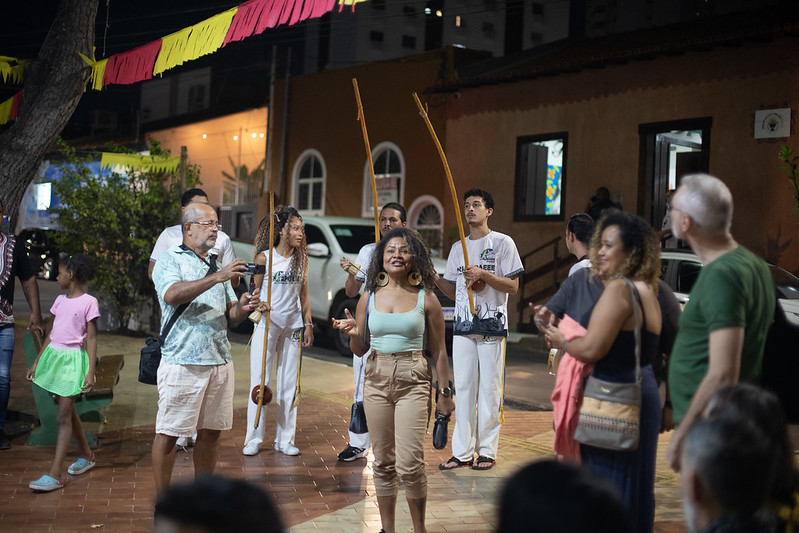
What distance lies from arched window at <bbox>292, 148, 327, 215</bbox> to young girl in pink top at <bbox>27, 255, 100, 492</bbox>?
54.3 ft

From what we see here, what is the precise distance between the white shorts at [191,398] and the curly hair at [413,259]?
1102 millimetres

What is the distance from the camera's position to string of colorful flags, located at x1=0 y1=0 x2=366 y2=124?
5734 mm

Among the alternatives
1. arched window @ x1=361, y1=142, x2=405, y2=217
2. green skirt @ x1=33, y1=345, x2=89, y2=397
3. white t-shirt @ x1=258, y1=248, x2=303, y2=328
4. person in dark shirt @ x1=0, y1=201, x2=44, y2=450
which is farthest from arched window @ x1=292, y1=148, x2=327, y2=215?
green skirt @ x1=33, y1=345, x2=89, y2=397

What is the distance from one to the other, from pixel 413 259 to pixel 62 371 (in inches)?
112

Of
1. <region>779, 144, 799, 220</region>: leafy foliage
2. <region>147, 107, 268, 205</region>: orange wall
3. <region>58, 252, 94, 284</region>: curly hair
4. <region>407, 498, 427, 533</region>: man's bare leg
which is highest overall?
<region>147, 107, 268, 205</region>: orange wall

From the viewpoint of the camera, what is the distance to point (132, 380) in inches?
399

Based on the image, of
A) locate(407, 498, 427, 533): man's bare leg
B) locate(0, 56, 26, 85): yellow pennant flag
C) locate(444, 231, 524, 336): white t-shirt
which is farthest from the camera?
locate(0, 56, 26, 85): yellow pennant flag

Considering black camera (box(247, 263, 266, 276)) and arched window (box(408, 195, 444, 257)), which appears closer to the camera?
black camera (box(247, 263, 266, 276))

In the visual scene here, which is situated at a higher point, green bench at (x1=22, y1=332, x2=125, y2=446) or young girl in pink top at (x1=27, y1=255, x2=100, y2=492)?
young girl in pink top at (x1=27, y1=255, x2=100, y2=492)

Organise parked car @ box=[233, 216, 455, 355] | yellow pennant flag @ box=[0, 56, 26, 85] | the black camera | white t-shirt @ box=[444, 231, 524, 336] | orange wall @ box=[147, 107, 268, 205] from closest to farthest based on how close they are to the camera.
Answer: the black camera < white t-shirt @ box=[444, 231, 524, 336] < yellow pennant flag @ box=[0, 56, 26, 85] < parked car @ box=[233, 216, 455, 355] < orange wall @ box=[147, 107, 268, 205]

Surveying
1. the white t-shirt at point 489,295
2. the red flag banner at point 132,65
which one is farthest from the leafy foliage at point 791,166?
the red flag banner at point 132,65

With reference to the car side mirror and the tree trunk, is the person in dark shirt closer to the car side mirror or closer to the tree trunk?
the tree trunk

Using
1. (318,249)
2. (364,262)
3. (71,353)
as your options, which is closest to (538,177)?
(318,249)

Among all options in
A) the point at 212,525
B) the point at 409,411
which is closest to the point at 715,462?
the point at 212,525
